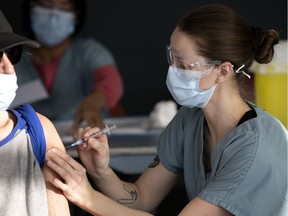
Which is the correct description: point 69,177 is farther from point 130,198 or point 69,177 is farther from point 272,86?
point 272,86

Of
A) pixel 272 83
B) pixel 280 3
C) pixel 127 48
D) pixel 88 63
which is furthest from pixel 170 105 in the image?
pixel 280 3

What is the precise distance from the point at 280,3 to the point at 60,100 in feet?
6.09

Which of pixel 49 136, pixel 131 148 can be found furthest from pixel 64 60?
pixel 49 136

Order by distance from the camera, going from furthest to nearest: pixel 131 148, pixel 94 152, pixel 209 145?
1. pixel 131 148
2. pixel 209 145
3. pixel 94 152

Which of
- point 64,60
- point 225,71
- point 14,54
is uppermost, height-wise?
point 14,54

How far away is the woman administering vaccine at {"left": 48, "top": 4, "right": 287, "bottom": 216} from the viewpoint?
5.98 feet

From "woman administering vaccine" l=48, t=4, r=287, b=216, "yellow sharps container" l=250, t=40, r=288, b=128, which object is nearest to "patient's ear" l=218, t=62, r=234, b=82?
"woman administering vaccine" l=48, t=4, r=287, b=216

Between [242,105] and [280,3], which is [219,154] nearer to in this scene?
[242,105]

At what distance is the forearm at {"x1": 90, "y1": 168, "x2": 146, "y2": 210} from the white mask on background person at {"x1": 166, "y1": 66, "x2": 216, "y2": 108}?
0.31m

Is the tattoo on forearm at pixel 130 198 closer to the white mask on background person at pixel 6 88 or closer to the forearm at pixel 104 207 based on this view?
the forearm at pixel 104 207

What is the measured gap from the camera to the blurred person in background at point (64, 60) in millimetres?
3729

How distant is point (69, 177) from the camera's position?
177 centimetres

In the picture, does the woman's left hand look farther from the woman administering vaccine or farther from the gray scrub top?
the gray scrub top

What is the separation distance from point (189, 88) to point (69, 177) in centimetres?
46
